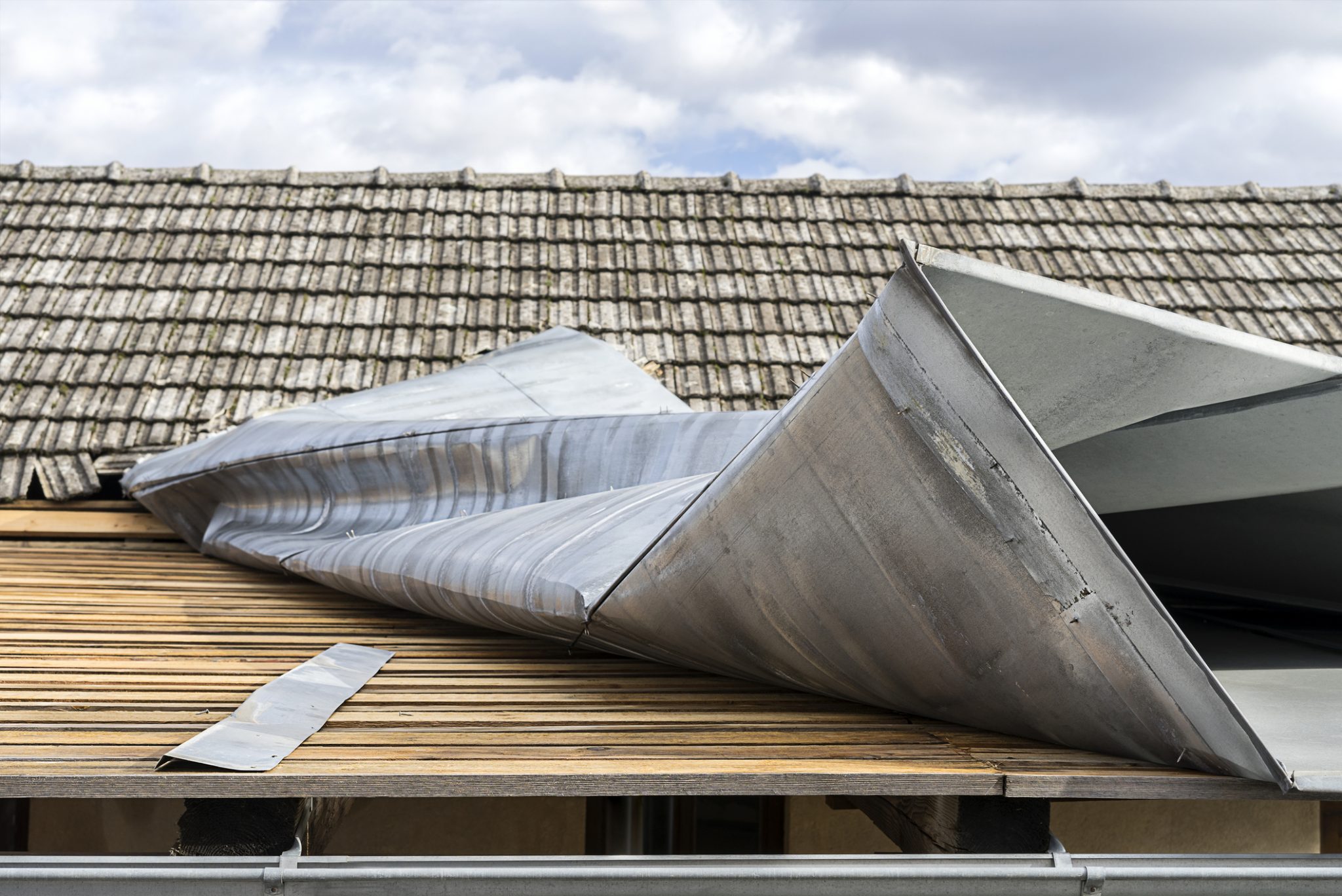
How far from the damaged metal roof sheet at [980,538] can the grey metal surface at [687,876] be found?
153 mm

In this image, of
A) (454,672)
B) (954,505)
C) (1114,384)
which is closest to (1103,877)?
(954,505)

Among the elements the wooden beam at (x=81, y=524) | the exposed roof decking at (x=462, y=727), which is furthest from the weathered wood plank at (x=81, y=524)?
the exposed roof decking at (x=462, y=727)

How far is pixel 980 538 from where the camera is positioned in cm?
159

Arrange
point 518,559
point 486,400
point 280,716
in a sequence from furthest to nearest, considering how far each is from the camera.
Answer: point 486,400, point 518,559, point 280,716

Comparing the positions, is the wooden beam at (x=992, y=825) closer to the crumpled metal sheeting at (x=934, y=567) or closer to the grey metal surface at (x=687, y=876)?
the grey metal surface at (x=687, y=876)

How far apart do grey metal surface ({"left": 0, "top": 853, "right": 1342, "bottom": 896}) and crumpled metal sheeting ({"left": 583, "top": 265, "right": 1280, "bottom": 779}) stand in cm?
16

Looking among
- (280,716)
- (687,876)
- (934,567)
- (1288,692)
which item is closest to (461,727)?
(280,716)

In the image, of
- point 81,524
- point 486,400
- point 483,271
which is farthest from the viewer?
point 483,271

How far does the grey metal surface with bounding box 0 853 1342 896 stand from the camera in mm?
1340

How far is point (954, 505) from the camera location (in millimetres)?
1599

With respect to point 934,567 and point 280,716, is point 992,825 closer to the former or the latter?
point 934,567

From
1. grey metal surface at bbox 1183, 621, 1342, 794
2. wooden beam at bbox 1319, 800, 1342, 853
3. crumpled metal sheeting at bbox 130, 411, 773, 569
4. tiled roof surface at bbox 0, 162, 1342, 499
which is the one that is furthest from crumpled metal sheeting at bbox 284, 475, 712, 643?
wooden beam at bbox 1319, 800, 1342, 853

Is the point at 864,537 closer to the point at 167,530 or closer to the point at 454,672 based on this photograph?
the point at 454,672

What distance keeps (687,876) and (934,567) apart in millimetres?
588
